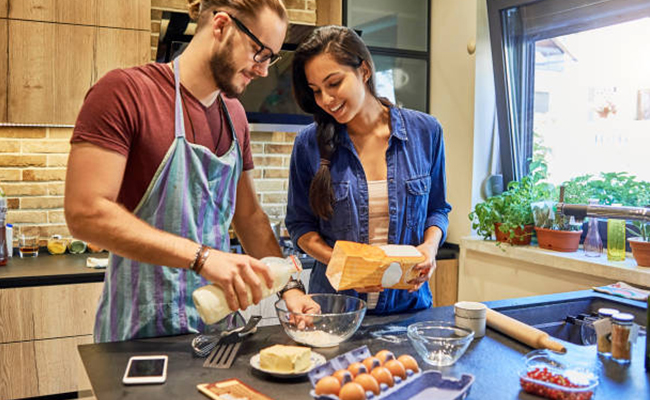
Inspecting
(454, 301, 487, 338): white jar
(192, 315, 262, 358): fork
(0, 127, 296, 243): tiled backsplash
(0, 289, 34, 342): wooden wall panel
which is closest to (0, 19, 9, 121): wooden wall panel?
(0, 127, 296, 243): tiled backsplash

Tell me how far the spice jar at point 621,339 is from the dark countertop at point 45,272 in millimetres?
2233

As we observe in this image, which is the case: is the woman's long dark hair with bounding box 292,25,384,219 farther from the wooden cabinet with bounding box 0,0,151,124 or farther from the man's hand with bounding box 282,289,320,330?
the wooden cabinet with bounding box 0,0,151,124

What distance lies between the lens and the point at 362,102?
6.32ft

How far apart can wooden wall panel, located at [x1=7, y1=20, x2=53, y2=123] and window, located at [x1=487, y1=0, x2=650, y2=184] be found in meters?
2.40

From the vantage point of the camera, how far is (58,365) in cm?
279

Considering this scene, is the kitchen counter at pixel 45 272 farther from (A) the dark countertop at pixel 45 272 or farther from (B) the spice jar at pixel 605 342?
(B) the spice jar at pixel 605 342

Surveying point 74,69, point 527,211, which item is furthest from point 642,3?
point 74,69

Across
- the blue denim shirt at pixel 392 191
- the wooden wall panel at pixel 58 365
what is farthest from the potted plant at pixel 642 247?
the wooden wall panel at pixel 58 365

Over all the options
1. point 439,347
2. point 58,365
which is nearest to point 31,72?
point 58,365

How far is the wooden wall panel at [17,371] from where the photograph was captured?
2684 mm

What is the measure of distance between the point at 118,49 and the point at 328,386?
8.25 feet

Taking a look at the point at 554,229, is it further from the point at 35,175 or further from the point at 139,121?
the point at 35,175

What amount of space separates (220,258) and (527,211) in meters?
2.27

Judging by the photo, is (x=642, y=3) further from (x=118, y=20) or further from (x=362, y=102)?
(x=118, y=20)
